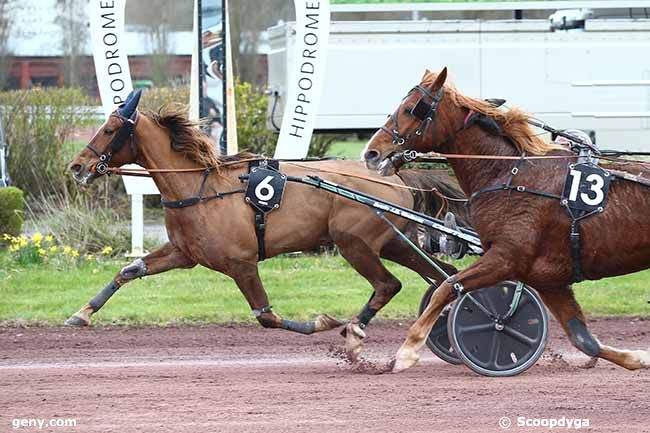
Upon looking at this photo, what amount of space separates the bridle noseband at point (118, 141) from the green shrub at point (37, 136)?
7.40m

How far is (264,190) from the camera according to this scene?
8.22m

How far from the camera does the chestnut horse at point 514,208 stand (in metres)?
6.95

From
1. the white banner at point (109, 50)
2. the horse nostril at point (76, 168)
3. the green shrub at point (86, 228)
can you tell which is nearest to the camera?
the horse nostril at point (76, 168)

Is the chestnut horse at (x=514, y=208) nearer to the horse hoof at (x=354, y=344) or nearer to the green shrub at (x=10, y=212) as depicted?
the horse hoof at (x=354, y=344)

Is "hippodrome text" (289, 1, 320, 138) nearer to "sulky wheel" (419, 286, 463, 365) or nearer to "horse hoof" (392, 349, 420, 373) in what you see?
"sulky wheel" (419, 286, 463, 365)

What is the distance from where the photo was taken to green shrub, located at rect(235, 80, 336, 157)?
15.9 m

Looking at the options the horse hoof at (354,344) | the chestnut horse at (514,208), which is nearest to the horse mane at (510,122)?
the chestnut horse at (514,208)

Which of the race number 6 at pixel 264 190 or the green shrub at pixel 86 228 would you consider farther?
the green shrub at pixel 86 228

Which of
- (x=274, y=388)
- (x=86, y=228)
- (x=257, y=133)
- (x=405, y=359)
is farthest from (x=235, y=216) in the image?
(x=257, y=133)

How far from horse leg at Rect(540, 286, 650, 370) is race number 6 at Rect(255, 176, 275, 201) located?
78.7 inches

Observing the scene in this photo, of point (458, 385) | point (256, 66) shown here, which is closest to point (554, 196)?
point (458, 385)

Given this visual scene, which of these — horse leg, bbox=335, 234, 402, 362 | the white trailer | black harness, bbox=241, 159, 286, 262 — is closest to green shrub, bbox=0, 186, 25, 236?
the white trailer

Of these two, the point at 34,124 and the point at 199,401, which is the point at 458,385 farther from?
the point at 34,124

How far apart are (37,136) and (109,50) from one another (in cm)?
503
